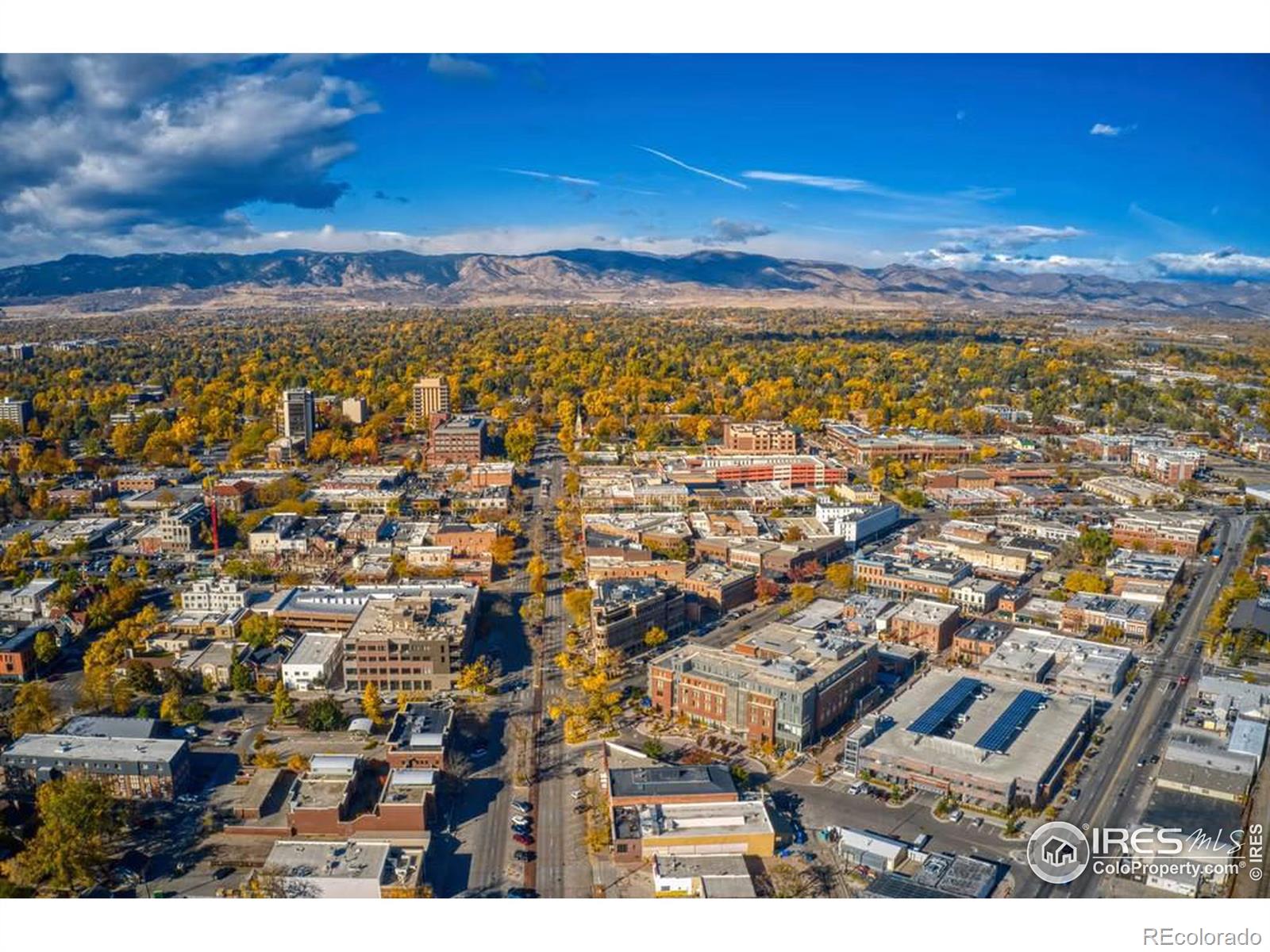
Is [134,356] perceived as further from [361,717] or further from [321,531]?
[361,717]

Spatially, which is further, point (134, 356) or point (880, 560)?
point (134, 356)

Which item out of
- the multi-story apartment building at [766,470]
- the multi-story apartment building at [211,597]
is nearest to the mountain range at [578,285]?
the multi-story apartment building at [766,470]

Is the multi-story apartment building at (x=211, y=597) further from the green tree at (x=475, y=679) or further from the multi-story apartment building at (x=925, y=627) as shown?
the multi-story apartment building at (x=925, y=627)

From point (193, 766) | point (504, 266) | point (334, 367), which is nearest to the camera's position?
point (193, 766)

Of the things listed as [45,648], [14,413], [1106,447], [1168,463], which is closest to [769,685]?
[45,648]

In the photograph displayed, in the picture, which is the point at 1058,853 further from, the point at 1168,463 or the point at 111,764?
the point at 1168,463

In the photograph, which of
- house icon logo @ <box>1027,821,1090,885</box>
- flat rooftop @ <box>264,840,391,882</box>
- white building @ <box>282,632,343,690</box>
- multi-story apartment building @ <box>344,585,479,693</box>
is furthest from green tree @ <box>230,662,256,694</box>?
house icon logo @ <box>1027,821,1090,885</box>

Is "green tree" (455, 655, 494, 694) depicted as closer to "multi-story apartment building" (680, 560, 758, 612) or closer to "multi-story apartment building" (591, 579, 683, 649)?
"multi-story apartment building" (591, 579, 683, 649)

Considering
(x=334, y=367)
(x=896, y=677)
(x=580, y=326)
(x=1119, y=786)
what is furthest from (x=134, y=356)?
(x=1119, y=786)
